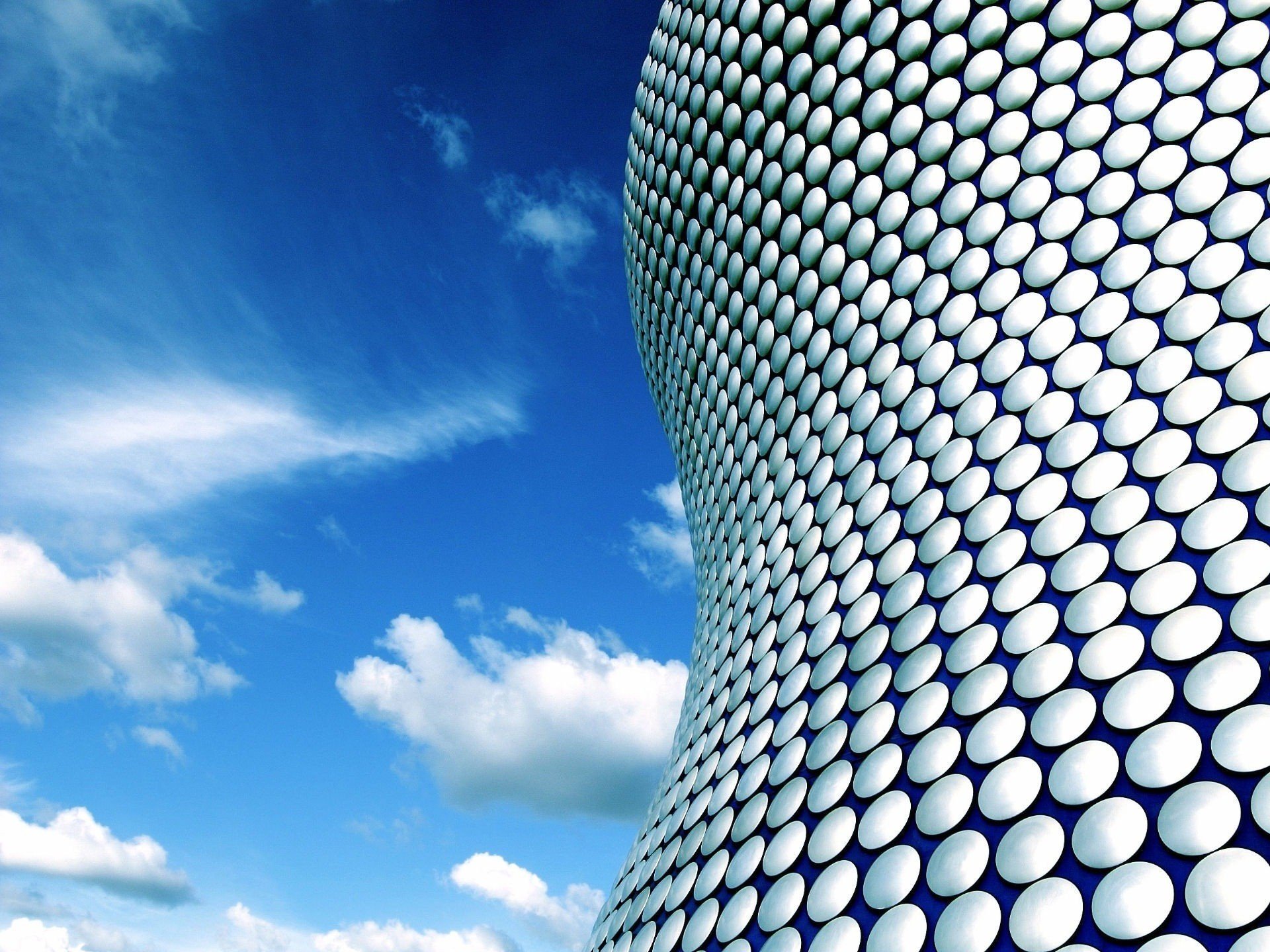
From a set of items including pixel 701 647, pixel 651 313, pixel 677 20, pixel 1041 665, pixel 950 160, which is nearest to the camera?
pixel 1041 665

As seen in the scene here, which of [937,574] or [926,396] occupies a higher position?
[926,396]

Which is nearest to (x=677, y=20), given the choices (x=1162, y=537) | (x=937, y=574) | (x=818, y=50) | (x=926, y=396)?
(x=818, y=50)

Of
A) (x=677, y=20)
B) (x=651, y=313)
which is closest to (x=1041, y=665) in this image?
(x=651, y=313)

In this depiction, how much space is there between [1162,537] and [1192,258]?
8.11 ft

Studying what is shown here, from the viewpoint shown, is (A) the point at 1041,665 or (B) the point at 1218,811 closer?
(B) the point at 1218,811

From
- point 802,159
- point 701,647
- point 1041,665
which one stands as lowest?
point 1041,665

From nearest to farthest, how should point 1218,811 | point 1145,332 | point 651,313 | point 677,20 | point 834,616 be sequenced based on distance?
1. point 1218,811
2. point 1145,332
3. point 834,616
4. point 677,20
5. point 651,313

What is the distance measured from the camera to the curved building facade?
496cm

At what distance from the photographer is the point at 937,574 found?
23.7 feet

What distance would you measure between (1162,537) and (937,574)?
5.55ft

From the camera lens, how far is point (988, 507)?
23.6 ft

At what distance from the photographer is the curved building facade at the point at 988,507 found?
496 cm

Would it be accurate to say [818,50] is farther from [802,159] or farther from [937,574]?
[937,574]

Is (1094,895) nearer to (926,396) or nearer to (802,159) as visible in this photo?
(926,396)
